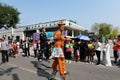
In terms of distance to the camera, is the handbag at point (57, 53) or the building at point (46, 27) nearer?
the handbag at point (57, 53)

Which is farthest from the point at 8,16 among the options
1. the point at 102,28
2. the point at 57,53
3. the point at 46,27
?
the point at 57,53

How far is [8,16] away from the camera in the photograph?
6525 centimetres

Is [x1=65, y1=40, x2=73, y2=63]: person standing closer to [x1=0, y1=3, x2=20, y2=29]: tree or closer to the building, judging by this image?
the building

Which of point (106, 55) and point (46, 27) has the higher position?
point (46, 27)

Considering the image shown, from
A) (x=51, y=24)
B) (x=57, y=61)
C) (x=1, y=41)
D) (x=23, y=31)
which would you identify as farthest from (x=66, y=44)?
(x=23, y=31)

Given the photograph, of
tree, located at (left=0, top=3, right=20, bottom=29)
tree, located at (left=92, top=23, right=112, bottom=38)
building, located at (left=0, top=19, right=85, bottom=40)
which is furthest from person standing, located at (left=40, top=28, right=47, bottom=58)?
tree, located at (left=92, top=23, right=112, bottom=38)

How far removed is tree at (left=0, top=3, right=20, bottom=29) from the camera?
211 feet

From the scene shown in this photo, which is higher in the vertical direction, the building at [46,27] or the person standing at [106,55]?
the building at [46,27]

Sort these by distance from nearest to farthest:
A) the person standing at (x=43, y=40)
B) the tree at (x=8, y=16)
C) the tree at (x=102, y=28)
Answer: the person standing at (x=43, y=40), the tree at (x=8, y=16), the tree at (x=102, y=28)

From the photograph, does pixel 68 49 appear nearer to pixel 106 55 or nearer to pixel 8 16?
pixel 106 55

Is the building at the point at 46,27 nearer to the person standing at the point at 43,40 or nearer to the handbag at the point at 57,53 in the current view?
the person standing at the point at 43,40

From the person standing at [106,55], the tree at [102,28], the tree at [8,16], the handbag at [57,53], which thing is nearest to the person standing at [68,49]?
the person standing at [106,55]

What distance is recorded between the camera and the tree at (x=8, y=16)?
64.3m

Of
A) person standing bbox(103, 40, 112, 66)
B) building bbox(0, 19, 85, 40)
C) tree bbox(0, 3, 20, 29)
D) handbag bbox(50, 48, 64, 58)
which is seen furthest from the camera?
tree bbox(0, 3, 20, 29)
